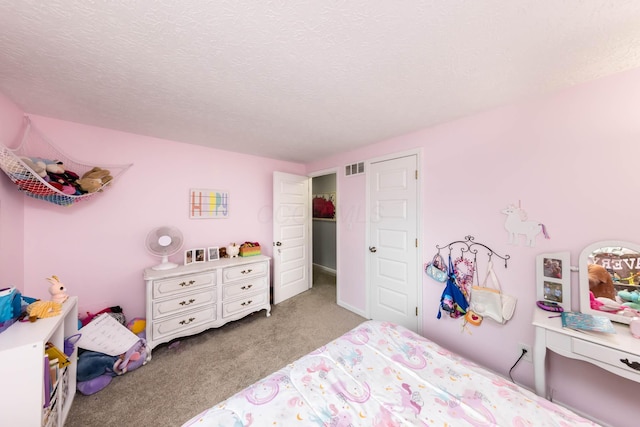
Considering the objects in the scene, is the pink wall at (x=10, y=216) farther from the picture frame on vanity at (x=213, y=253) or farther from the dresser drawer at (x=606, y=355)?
the dresser drawer at (x=606, y=355)

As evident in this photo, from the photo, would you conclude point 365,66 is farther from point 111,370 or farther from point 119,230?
point 111,370

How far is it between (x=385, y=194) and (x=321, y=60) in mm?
1716

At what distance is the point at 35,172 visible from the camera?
156cm

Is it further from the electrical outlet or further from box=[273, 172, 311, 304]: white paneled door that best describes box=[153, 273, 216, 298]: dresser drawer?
the electrical outlet

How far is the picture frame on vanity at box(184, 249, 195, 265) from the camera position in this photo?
2512 millimetres

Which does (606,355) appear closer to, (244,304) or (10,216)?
(244,304)

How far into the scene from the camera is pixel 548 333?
4.37 feet

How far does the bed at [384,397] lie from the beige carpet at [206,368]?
91 centimetres

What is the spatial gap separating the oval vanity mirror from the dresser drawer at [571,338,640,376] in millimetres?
365

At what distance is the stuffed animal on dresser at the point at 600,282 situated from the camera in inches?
53.5

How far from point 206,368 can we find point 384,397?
1691mm

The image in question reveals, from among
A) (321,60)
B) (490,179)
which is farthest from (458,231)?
(321,60)

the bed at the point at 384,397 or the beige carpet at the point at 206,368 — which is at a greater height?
the bed at the point at 384,397

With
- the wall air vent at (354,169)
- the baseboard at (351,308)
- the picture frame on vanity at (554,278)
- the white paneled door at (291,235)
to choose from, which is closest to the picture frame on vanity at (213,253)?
the white paneled door at (291,235)
